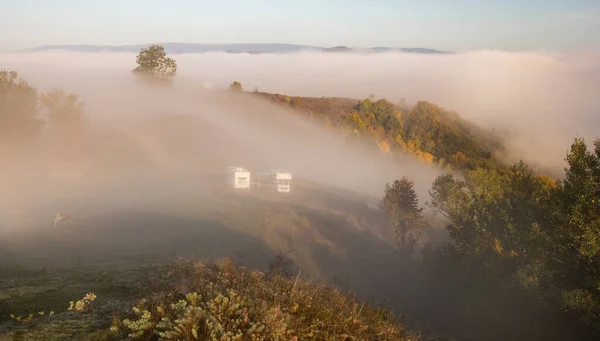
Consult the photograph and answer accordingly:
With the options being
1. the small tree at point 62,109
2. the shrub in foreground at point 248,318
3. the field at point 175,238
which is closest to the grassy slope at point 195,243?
the field at point 175,238

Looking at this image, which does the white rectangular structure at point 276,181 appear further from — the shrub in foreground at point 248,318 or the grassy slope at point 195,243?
the shrub in foreground at point 248,318

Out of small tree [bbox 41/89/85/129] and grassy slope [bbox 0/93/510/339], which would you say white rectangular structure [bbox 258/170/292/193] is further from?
small tree [bbox 41/89/85/129]

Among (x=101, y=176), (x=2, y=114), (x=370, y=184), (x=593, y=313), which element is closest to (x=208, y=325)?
(x=593, y=313)

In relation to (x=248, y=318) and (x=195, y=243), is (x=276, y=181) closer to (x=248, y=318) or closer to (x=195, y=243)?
(x=195, y=243)

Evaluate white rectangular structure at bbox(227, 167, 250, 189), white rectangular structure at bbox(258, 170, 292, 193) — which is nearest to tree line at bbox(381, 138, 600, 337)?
white rectangular structure at bbox(258, 170, 292, 193)

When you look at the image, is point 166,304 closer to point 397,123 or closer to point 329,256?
point 329,256

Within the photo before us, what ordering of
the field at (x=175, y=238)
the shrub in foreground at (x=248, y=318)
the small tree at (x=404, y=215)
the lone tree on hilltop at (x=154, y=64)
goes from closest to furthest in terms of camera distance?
the shrub in foreground at (x=248, y=318) → the field at (x=175, y=238) → the small tree at (x=404, y=215) → the lone tree on hilltop at (x=154, y=64)

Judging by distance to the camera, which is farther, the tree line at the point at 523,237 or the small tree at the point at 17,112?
the small tree at the point at 17,112
